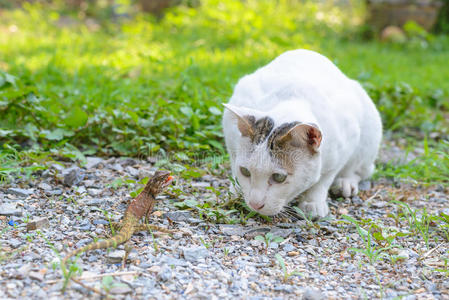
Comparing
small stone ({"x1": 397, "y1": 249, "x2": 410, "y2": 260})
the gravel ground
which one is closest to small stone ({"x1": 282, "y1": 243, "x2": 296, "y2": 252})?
the gravel ground

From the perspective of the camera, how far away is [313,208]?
3316 millimetres

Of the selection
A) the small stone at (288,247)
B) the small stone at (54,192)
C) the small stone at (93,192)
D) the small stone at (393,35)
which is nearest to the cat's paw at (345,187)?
the small stone at (288,247)

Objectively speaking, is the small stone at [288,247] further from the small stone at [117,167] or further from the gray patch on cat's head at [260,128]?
the small stone at [117,167]

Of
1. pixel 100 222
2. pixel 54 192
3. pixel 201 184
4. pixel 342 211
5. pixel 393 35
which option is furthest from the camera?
pixel 393 35

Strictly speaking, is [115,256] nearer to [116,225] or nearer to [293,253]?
[116,225]

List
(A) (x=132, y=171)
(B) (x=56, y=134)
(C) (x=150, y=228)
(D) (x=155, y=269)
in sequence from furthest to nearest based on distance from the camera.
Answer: (B) (x=56, y=134) < (A) (x=132, y=171) < (C) (x=150, y=228) < (D) (x=155, y=269)

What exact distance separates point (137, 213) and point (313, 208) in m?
Result: 1.19

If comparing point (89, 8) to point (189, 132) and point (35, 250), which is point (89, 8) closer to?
point (189, 132)

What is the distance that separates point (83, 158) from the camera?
375 cm

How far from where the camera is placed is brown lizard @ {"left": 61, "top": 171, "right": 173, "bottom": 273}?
8.14 feet

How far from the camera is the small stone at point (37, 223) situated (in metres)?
2.71

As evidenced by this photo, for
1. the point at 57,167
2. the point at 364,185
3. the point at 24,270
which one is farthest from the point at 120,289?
the point at 364,185

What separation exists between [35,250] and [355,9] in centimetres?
1206

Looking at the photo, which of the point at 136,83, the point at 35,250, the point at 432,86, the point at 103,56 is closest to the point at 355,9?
the point at 432,86
